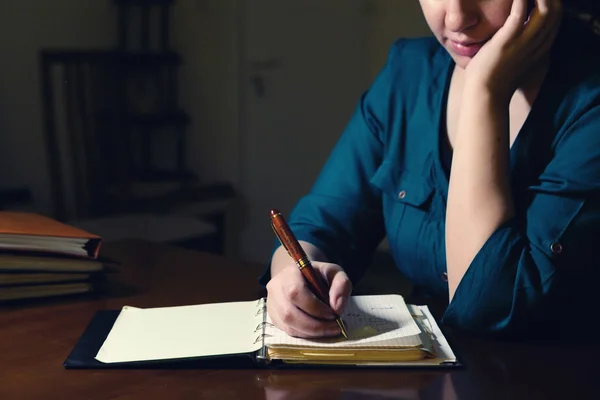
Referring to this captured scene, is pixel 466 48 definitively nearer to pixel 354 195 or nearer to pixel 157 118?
pixel 354 195

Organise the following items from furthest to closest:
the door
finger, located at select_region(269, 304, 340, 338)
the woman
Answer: the door, the woman, finger, located at select_region(269, 304, 340, 338)

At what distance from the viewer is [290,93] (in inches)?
153

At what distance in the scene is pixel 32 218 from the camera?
49.4 inches

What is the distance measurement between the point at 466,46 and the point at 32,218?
72 cm

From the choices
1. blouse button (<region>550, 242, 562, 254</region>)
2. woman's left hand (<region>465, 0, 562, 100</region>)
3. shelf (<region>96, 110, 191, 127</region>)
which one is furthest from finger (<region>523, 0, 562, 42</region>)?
shelf (<region>96, 110, 191, 127</region>)

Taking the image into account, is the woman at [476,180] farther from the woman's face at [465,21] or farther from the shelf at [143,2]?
the shelf at [143,2]

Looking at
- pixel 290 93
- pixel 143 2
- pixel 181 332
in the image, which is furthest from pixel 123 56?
pixel 181 332

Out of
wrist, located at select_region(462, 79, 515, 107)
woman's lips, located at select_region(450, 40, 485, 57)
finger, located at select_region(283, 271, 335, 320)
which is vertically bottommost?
finger, located at select_region(283, 271, 335, 320)

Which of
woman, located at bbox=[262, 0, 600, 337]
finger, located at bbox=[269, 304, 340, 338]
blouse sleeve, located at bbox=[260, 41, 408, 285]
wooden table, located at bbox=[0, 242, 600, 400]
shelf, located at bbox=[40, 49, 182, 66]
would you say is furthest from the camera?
shelf, located at bbox=[40, 49, 182, 66]

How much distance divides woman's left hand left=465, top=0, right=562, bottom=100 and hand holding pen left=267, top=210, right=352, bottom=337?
34cm

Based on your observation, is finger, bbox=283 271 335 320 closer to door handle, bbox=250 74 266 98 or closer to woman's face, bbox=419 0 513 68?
woman's face, bbox=419 0 513 68

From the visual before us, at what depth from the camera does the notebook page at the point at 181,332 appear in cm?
83

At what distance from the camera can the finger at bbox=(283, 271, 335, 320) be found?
854 mm

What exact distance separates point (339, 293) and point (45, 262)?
45 cm
